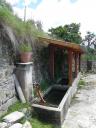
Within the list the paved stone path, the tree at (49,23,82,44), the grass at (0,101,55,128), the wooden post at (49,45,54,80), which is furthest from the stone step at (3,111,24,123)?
the tree at (49,23,82,44)

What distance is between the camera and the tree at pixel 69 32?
1967 cm

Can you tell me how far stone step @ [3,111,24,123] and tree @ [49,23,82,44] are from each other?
13.4 metres

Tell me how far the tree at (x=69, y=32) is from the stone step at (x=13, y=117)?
1341cm

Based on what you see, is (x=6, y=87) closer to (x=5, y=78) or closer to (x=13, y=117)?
(x=5, y=78)

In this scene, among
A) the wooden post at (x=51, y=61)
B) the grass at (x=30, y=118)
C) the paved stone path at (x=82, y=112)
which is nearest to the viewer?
the grass at (x=30, y=118)

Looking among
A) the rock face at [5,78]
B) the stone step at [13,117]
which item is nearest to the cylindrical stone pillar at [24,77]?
the rock face at [5,78]

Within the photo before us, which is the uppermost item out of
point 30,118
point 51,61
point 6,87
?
point 51,61

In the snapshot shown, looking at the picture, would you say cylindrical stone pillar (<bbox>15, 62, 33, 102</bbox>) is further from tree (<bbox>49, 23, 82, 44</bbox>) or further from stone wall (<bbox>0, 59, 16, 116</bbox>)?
tree (<bbox>49, 23, 82, 44</bbox>)

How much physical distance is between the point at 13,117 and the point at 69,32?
53.9ft

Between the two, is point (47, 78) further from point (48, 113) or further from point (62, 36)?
point (62, 36)

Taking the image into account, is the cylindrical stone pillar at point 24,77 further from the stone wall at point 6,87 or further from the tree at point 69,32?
the tree at point 69,32

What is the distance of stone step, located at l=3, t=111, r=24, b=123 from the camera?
16.6 ft

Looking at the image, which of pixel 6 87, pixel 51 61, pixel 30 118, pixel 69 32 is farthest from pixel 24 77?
pixel 69 32

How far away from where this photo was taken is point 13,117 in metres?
5.27
